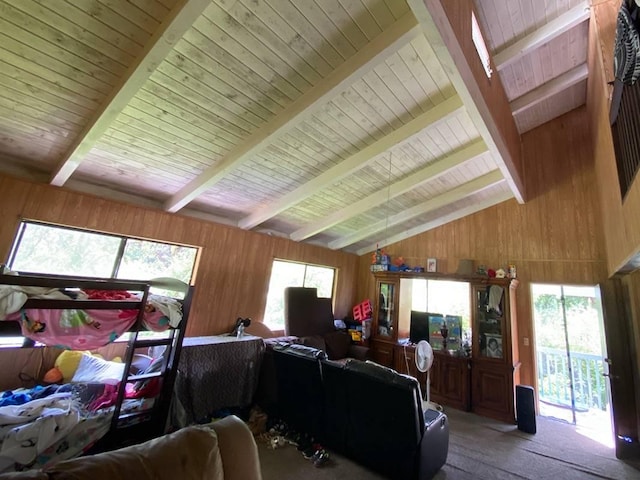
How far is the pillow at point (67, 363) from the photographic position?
2988 millimetres

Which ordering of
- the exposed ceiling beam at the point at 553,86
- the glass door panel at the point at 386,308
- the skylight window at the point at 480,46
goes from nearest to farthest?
1. the skylight window at the point at 480,46
2. the exposed ceiling beam at the point at 553,86
3. the glass door panel at the point at 386,308

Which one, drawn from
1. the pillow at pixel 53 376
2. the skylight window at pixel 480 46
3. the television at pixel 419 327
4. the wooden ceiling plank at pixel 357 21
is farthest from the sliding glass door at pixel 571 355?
the pillow at pixel 53 376

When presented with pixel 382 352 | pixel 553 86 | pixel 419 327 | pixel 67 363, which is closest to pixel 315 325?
pixel 382 352

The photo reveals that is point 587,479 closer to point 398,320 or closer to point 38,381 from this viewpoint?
point 398,320

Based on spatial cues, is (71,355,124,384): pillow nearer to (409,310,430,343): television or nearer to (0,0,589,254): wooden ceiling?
(0,0,589,254): wooden ceiling

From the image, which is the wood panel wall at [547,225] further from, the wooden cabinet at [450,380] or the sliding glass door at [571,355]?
the wooden cabinet at [450,380]

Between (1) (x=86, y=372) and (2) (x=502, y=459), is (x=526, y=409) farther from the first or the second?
(1) (x=86, y=372)

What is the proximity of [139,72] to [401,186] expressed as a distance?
3.43 meters

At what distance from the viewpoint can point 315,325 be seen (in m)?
5.19

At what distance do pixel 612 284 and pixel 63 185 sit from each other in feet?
23.6

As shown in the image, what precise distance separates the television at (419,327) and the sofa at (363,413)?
225 cm

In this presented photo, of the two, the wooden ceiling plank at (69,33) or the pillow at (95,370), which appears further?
the pillow at (95,370)

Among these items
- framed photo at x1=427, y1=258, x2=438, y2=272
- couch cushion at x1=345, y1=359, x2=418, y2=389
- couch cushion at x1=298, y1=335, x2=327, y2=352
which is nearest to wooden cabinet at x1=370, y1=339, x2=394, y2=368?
couch cushion at x1=298, y1=335, x2=327, y2=352

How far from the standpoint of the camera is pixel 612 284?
13.1 feet
